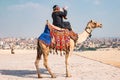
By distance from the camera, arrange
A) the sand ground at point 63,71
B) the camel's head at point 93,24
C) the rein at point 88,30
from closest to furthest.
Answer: the sand ground at point 63,71 < the rein at point 88,30 < the camel's head at point 93,24

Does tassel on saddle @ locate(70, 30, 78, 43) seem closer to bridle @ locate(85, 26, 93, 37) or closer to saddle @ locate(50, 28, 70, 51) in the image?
saddle @ locate(50, 28, 70, 51)

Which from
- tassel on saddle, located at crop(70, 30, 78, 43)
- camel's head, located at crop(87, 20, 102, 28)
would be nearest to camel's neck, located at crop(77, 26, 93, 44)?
camel's head, located at crop(87, 20, 102, 28)

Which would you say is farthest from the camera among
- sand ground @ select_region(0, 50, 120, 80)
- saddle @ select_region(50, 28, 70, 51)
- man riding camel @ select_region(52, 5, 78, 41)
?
man riding camel @ select_region(52, 5, 78, 41)

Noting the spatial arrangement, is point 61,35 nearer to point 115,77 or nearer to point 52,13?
point 52,13

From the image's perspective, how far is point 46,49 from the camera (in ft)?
41.8

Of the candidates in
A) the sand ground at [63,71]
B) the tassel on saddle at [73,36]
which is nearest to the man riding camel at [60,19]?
the tassel on saddle at [73,36]

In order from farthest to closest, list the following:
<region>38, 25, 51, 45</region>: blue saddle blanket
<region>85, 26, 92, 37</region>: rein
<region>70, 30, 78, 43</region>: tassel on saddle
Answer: <region>85, 26, 92, 37</region>: rein → <region>70, 30, 78, 43</region>: tassel on saddle → <region>38, 25, 51, 45</region>: blue saddle blanket

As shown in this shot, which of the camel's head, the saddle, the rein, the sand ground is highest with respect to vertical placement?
the camel's head

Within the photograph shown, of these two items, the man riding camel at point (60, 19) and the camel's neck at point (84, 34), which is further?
the camel's neck at point (84, 34)

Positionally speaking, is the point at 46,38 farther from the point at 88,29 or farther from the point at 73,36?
the point at 88,29

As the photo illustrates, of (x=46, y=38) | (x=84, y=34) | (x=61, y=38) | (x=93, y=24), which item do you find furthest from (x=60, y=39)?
(x=93, y=24)

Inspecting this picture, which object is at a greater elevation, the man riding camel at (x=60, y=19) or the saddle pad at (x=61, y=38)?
the man riding camel at (x=60, y=19)

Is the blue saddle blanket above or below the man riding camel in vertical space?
below

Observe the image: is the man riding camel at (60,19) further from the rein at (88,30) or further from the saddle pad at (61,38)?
the rein at (88,30)
